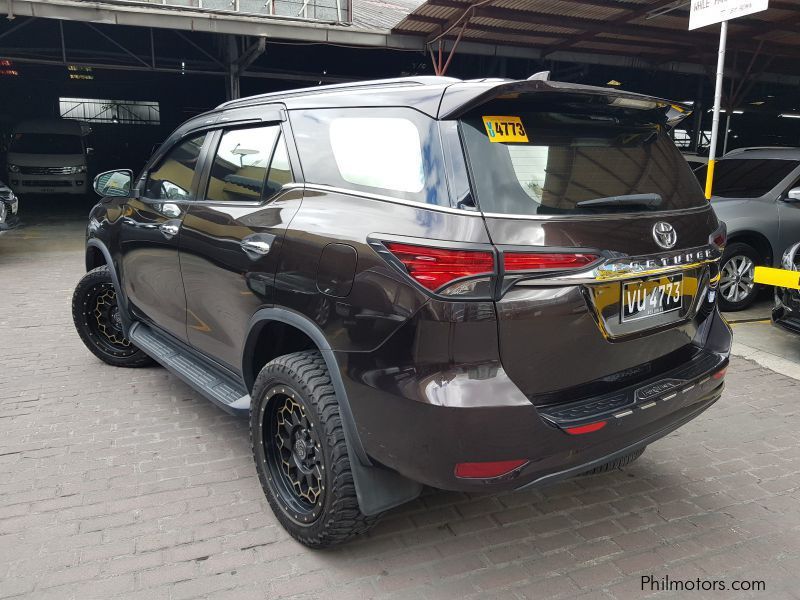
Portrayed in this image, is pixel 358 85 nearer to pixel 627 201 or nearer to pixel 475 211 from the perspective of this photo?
pixel 475 211

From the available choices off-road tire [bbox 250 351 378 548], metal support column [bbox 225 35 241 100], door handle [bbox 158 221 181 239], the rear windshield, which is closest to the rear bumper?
off-road tire [bbox 250 351 378 548]

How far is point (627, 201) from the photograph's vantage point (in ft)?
7.70

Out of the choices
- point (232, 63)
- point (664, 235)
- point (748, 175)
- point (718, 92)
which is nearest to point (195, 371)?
point (664, 235)

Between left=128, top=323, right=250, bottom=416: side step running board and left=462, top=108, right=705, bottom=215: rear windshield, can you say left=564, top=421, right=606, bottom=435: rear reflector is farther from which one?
left=128, top=323, right=250, bottom=416: side step running board

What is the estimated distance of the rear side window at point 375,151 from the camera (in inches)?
85.7

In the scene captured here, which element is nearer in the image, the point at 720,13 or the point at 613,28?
the point at 720,13

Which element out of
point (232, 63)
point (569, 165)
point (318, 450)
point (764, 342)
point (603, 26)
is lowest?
point (764, 342)

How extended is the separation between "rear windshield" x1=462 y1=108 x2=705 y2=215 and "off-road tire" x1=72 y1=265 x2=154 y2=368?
11.5 feet

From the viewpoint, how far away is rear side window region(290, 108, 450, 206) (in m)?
2.18

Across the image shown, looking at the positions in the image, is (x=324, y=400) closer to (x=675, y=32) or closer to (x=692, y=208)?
(x=692, y=208)

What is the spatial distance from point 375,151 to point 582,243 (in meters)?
0.86

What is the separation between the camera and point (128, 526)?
274cm

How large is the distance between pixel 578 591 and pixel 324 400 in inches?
47.2

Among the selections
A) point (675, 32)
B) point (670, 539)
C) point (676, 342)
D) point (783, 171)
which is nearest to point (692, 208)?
point (676, 342)
